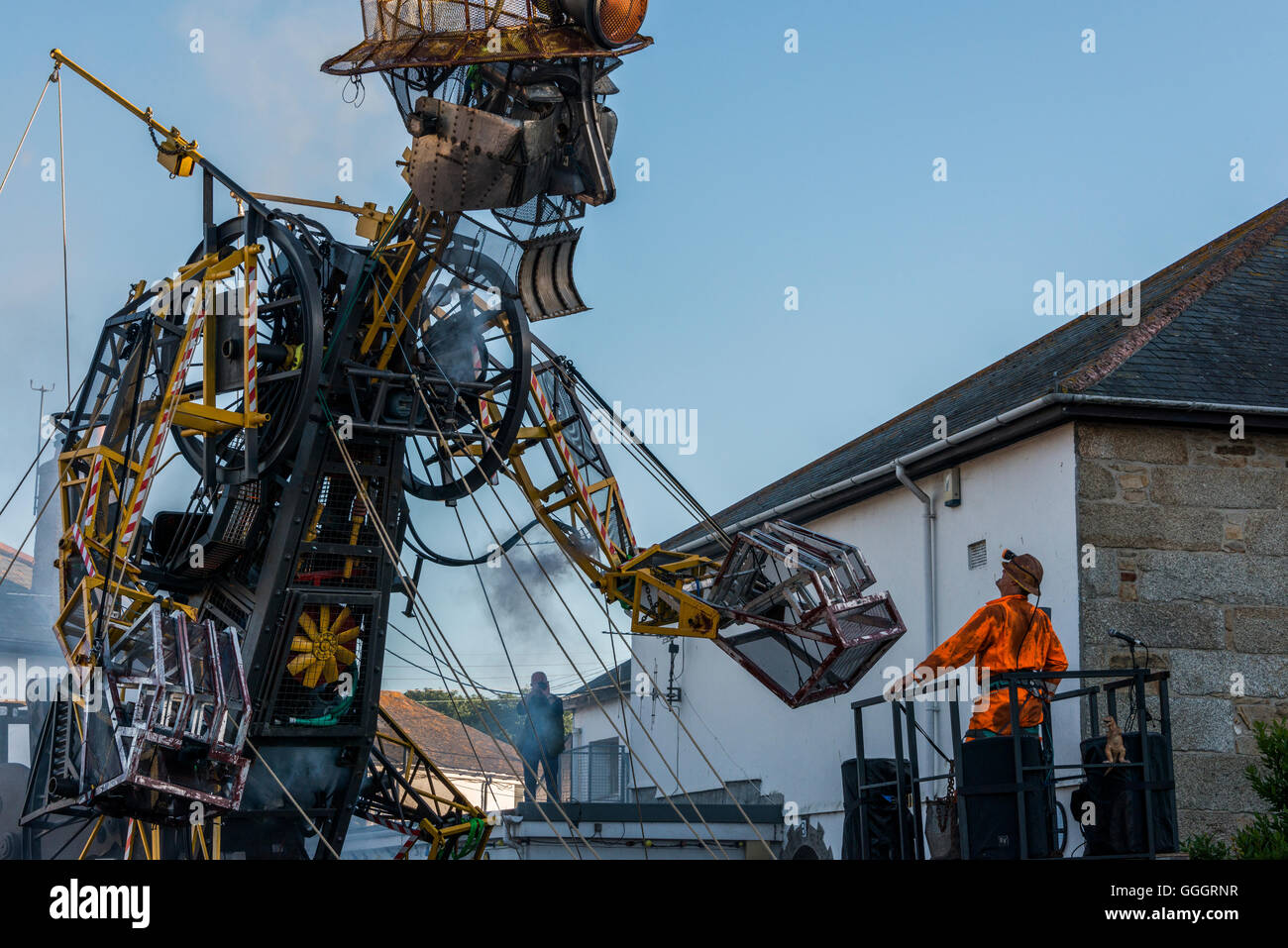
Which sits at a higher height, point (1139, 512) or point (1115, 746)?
point (1139, 512)

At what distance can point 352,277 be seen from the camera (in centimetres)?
1230

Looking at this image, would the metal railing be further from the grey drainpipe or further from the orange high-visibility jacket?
the grey drainpipe

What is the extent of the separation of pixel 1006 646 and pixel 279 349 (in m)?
6.85

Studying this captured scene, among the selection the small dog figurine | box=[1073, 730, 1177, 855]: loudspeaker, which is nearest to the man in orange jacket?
the small dog figurine

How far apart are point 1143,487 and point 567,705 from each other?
1985 centimetres

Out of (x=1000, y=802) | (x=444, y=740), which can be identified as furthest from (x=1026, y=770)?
(x=444, y=740)

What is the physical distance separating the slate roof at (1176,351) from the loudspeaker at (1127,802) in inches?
201

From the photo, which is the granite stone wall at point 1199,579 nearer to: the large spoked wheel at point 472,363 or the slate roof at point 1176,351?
the slate roof at point 1176,351

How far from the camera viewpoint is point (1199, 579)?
13.1 metres

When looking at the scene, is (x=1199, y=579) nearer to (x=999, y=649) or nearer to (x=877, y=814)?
(x=877, y=814)

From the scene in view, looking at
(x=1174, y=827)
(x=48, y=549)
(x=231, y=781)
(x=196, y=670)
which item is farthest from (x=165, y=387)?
(x=48, y=549)
